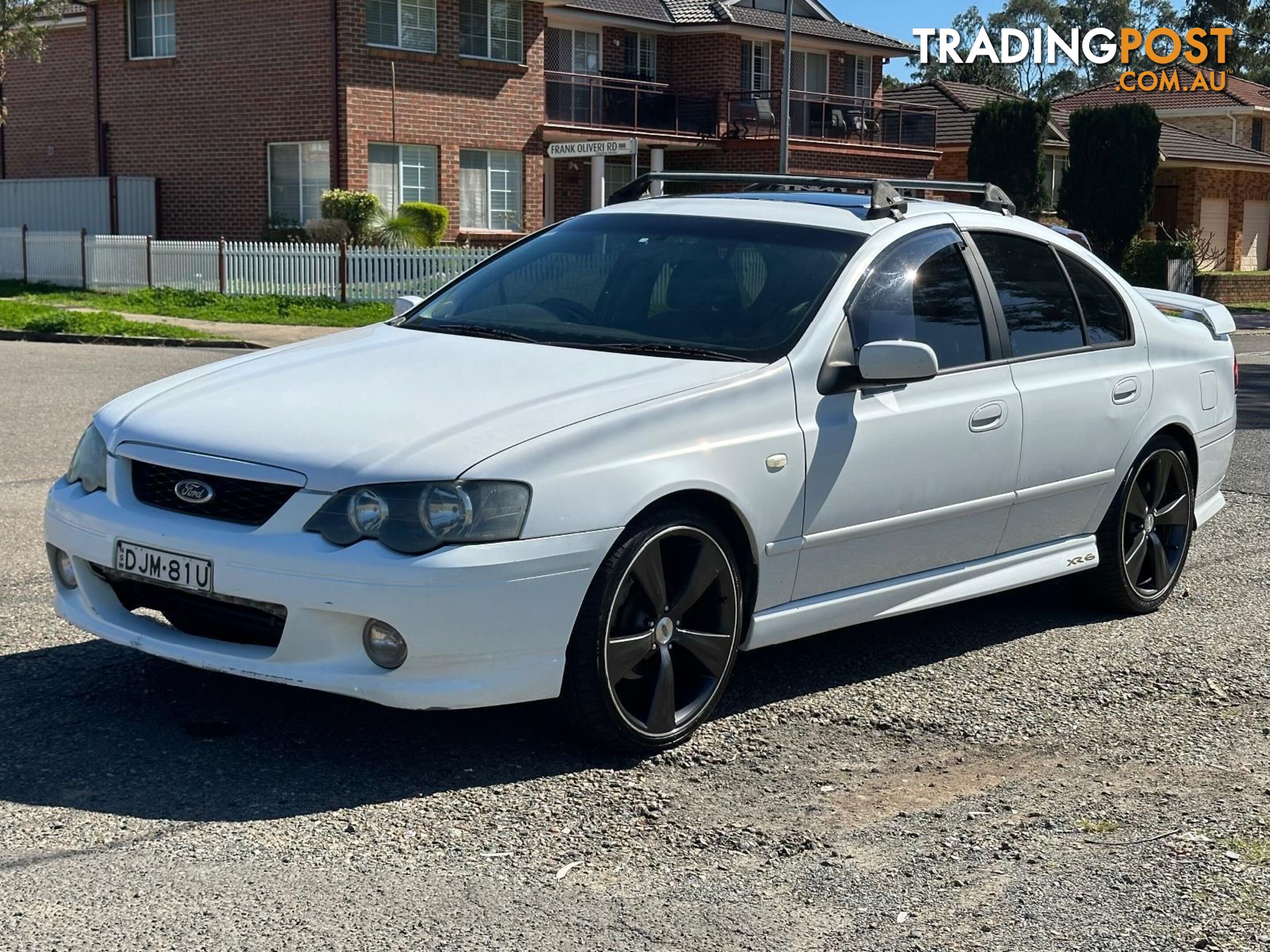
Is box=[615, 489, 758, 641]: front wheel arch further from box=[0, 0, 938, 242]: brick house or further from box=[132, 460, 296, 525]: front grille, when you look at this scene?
box=[0, 0, 938, 242]: brick house

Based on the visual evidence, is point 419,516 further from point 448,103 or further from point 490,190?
point 490,190

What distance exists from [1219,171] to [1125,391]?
4992cm

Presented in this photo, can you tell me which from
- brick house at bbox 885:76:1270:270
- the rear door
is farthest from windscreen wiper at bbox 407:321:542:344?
brick house at bbox 885:76:1270:270

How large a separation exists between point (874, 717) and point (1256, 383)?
46.8 feet

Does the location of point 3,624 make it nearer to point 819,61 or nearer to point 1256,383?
point 1256,383

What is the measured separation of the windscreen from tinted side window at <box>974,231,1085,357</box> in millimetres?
795

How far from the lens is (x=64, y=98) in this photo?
34875 mm

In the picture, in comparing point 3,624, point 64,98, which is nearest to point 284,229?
point 64,98

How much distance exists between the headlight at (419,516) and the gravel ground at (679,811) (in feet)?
2.29

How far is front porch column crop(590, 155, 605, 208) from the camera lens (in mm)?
34375

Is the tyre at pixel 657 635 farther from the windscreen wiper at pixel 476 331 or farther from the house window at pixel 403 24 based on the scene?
the house window at pixel 403 24

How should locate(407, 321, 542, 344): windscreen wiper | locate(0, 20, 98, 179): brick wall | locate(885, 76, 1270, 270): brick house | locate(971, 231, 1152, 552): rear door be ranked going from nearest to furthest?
1. locate(407, 321, 542, 344): windscreen wiper
2. locate(971, 231, 1152, 552): rear door
3. locate(0, 20, 98, 179): brick wall
4. locate(885, 76, 1270, 270): brick house

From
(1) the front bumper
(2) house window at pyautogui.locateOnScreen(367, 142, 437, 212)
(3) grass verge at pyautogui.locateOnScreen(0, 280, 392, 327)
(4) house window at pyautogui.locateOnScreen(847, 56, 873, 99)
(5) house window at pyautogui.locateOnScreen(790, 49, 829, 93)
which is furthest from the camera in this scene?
(4) house window at pyautogui.locateOnScreen(847, 56, 873, 99)

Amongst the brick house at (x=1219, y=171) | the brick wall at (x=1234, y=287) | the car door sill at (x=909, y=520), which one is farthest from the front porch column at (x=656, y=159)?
the car door sill at (x=909, y=520)
